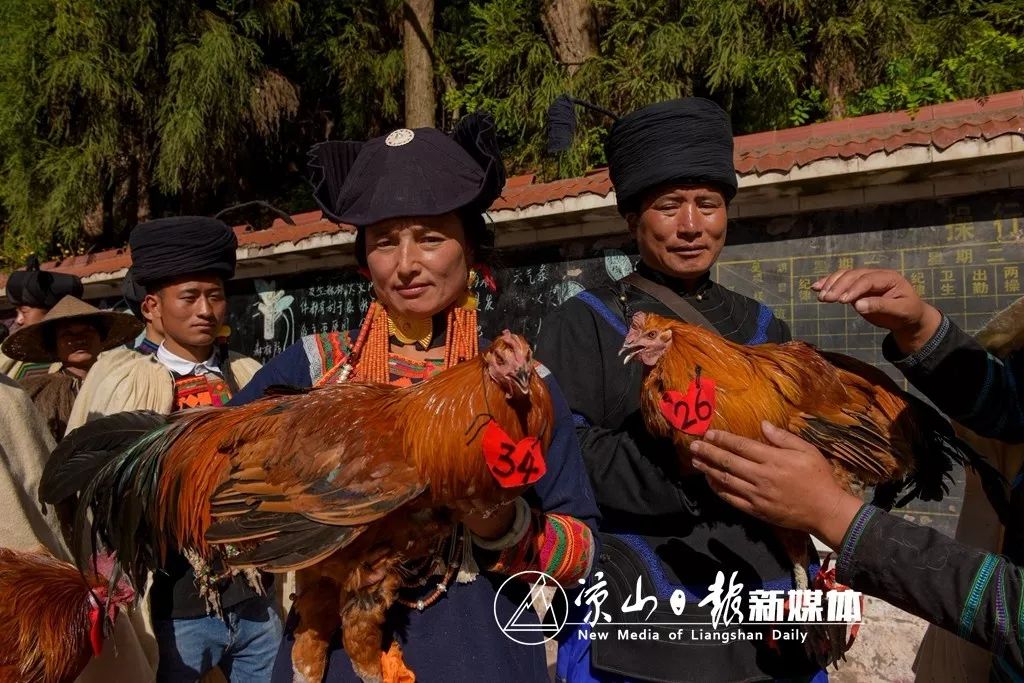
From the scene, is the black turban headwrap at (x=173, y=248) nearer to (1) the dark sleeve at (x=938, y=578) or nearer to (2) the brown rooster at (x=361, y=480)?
(2) the brown rooster at (x=361, y=480)

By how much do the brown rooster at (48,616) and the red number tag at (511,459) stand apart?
127 cm

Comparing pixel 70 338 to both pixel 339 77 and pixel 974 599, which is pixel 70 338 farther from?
pixel 339 77

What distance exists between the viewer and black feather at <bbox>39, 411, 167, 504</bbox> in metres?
1.93

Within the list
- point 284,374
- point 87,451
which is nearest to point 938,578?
point 284,374

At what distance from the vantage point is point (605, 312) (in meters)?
2.21

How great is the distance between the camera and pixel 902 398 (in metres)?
2.20

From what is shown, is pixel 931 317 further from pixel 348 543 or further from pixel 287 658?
pixel 287 658

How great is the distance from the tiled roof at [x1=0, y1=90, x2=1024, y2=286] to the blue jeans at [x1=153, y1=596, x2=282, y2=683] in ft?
8.79

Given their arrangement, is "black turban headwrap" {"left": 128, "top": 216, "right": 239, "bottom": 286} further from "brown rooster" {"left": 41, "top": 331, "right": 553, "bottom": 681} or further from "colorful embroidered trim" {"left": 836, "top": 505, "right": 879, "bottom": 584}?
"colorful embroidered trim" {"left": 836, "top": 505, "right": 879, "bottom": 584}

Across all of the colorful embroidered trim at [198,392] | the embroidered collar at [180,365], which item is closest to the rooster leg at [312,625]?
the colorful embroidered trim at [198,392]

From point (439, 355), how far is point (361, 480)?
0.51 m

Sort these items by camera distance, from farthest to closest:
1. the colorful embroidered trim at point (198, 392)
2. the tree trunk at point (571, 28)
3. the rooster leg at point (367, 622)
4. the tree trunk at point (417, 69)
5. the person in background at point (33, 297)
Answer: the tree trunk at point (417, 69)
the tree trunk at point (571, 28)
the person in background at point (33, 297)
the colorful embroidered trim at point (198, 392)
the rooster leg at point (367, 622)

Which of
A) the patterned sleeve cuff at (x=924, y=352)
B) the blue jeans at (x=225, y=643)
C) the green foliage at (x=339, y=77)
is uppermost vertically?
the green foliage at (x=339, y=77)

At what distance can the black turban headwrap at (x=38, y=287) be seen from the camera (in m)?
5.70
